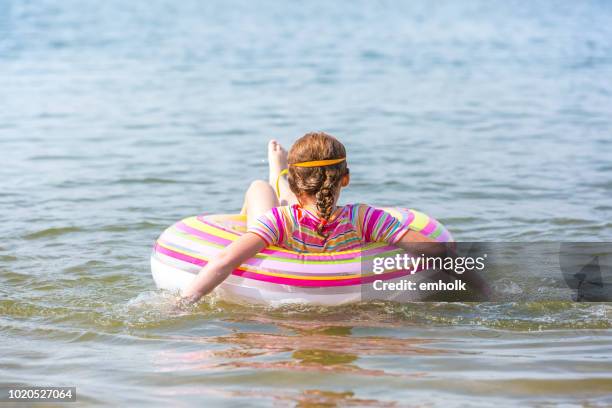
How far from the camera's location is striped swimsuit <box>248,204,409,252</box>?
504 cm

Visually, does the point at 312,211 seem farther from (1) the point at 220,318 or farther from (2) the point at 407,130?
(2) the point at 407,130

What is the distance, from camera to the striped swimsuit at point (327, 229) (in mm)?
5043

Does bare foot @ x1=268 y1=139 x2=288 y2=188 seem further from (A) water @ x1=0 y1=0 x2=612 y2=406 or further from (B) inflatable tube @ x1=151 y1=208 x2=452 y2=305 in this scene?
(A) water @ x1=0 y1=0 x2=612 y2=406

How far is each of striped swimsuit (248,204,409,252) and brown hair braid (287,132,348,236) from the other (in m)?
0.15

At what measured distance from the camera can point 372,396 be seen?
3.97 meters

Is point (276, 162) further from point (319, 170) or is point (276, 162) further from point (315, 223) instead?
point (319, 170)

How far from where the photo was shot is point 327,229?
512 cm
